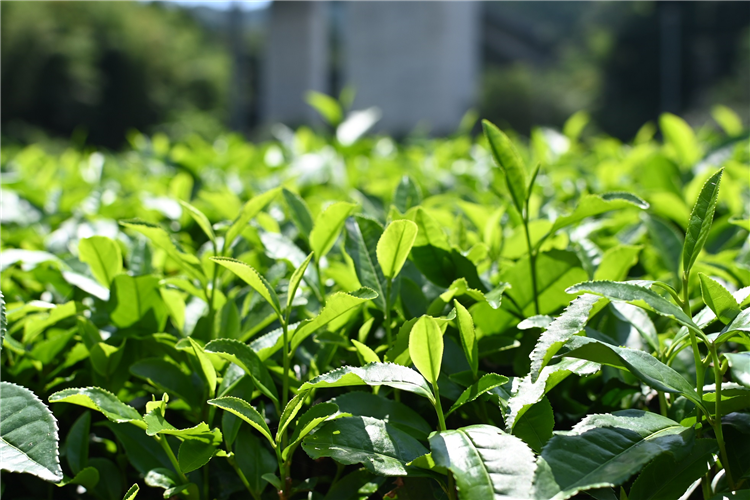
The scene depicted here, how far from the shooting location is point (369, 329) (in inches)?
34.9

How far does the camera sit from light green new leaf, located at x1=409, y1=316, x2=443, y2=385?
648mm

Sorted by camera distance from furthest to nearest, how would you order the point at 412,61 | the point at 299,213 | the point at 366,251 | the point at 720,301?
the point at 412,61
the point at 299,213
the point at 366,251
the point at 720,301

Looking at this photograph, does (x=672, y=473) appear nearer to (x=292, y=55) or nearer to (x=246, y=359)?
(x=246, y=359)

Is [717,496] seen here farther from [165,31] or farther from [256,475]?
[165,31]

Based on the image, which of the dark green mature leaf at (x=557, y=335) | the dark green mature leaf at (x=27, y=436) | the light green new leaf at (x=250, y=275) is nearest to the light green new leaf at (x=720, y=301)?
the dark green mature leaf at (x=557, y=335)

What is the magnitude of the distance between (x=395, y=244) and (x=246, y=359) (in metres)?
0.22

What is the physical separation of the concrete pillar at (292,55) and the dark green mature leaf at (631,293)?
62.1 ft

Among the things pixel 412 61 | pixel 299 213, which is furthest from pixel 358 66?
pixel 299 213

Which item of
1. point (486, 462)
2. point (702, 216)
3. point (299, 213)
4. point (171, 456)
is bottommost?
point (171, 456)

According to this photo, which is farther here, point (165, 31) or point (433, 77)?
point (165, 31)

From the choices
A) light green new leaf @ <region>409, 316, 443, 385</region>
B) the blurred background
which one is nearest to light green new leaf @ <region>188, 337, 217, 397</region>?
light green new leaf @ <region>409, 316, 443, 385</region>

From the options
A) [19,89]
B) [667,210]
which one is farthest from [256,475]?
[19,89]

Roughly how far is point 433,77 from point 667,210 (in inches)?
527

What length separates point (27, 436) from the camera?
67cm
